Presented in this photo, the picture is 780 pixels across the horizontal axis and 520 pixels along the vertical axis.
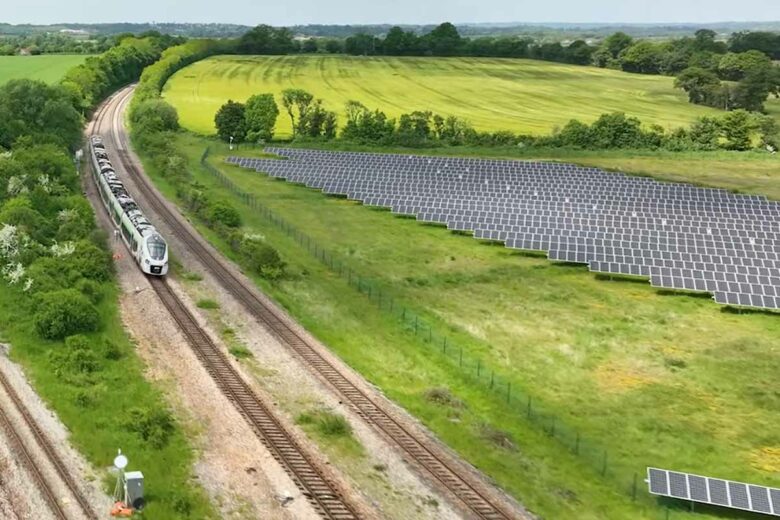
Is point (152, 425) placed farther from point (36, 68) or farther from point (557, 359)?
point (36, 68)

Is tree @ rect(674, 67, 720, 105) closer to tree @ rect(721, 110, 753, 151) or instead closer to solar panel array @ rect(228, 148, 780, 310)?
tree @ rect(721, 110, 753, 151)

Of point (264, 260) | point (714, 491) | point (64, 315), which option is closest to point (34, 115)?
point (264, 260)

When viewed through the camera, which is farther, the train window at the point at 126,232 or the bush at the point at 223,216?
the bush at the point at 223,216

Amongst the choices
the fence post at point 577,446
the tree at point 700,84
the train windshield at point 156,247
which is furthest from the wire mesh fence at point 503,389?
the tree at point 700,84

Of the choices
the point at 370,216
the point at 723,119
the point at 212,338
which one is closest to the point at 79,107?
the point at 370,216

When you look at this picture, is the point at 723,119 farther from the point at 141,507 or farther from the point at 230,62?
the point at 230,62

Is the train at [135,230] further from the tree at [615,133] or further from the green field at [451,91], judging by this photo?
the tree at [615,133]
